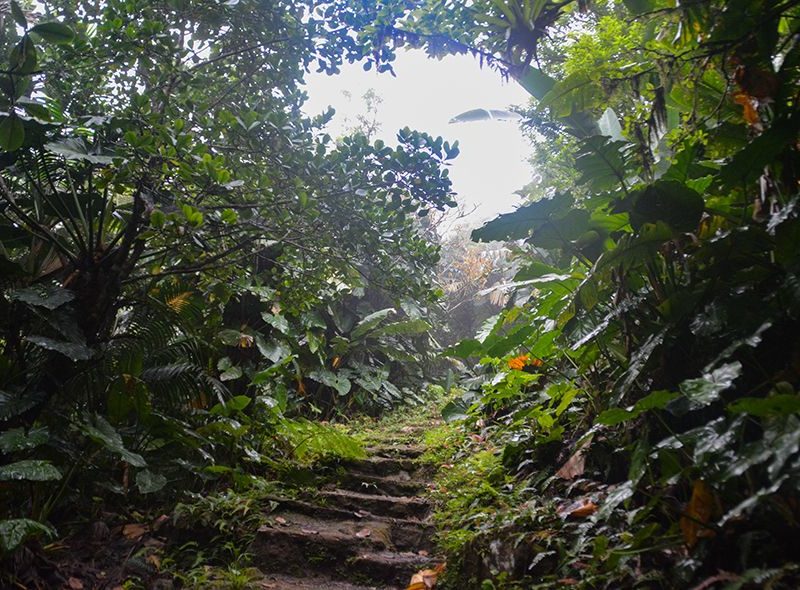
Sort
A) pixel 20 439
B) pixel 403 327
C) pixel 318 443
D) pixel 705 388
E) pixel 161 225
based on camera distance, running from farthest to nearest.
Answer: pixel 403 327
pixel 318 443
pixel 161 225
pixel 20 439
pixel 705 388

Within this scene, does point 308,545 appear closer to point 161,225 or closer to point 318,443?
point 318,443

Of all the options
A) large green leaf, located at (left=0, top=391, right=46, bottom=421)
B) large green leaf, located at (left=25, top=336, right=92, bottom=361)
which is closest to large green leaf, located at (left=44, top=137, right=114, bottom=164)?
large green leaf, located at (left=25, top=336, right=92, bottom=361)

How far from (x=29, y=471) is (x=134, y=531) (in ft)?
3.15

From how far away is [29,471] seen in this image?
2178 mm

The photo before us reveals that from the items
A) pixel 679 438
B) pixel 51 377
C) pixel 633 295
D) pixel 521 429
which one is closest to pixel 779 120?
pixel 633 295

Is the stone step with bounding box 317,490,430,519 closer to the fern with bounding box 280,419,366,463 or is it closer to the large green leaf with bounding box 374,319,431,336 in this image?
the fern with bounding box 280,419,366,463

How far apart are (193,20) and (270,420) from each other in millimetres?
2928

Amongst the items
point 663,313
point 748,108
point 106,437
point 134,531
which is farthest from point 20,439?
point 748,108

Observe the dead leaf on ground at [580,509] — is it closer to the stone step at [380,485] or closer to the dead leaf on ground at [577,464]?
the dead leaf on ground at [577,464]

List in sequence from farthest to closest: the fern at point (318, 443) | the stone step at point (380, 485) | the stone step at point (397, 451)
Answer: the stone step at point (397, 451) < the fern at point (318, 443) < the stone step at point (380, 485)

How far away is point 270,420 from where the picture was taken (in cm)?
405

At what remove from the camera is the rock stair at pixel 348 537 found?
8.91 ft

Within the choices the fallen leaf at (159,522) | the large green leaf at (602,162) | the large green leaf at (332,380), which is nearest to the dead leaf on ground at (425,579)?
the fallen leaf at (159,522)

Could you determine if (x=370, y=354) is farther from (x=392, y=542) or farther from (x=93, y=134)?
(x=93, y=134)
